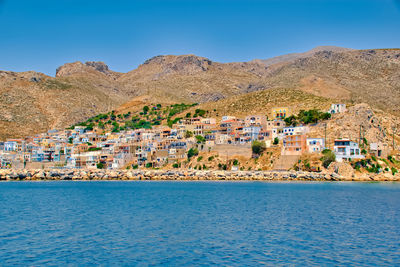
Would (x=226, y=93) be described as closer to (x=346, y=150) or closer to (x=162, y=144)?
(x=162, y=144)

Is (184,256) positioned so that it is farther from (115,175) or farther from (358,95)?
(358,95)

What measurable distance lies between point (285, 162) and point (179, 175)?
17.4 meters

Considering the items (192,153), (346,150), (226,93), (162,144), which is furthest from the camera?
(226,93)

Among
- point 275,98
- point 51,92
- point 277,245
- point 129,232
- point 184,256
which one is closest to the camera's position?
point 184,256

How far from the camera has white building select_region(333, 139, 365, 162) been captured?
68.5m

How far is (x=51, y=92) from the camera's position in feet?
538

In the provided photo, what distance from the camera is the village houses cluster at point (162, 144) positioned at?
240ft

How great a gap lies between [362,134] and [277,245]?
58668 mm

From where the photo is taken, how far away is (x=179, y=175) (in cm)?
7600

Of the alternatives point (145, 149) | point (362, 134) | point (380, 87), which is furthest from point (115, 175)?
point (380, 87)

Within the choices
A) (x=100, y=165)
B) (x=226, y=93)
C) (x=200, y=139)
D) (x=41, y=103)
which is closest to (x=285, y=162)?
(x=200, y=139)

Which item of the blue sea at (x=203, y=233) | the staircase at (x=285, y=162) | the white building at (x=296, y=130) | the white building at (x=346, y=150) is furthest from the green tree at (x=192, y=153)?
the blue sea at (x=203, y=233)

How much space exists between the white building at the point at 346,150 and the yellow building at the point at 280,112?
29.3 m

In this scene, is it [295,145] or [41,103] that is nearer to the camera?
[295,145]
